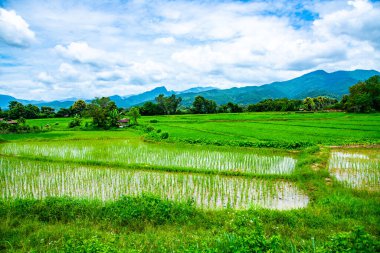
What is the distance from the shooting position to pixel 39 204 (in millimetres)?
6660

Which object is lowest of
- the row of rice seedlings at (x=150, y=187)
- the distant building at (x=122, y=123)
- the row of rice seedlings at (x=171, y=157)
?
the row of rice seedlings at (x=150, y=187)

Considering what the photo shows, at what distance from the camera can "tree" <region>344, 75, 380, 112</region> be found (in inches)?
1827

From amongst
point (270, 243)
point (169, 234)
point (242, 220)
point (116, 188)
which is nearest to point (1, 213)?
point (116, 188)

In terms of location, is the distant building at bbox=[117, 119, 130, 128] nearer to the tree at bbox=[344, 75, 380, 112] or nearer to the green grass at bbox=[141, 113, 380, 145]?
the green grass at bbox=[141, 113, 380, 145]

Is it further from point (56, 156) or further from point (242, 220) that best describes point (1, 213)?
point (56, 156)

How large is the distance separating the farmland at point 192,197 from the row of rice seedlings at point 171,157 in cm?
6

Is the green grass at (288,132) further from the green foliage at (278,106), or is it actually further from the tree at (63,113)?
the tree at (63,113)

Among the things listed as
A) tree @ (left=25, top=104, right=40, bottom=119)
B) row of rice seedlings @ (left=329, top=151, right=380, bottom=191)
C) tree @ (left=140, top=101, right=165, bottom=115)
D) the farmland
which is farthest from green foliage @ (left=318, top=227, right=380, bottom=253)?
tree @ (left=25, top=104, right=40, bottom=119)

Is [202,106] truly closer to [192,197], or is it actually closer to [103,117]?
[103,117]

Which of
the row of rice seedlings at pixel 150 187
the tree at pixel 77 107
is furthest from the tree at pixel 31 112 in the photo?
the row of rice seedlings at pixel 150 187

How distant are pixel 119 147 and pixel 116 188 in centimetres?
883

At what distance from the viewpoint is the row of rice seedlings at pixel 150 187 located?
8.03 m

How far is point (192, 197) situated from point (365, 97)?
175ft

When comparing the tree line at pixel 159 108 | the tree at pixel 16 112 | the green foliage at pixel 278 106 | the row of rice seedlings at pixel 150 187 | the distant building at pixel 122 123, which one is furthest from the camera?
the green foliage at pixel 278 106
